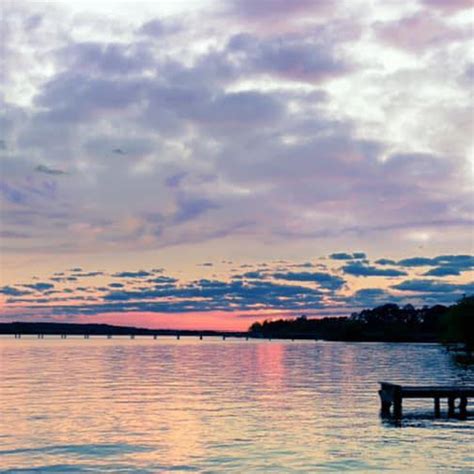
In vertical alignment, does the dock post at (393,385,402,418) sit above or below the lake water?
above

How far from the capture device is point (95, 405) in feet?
226

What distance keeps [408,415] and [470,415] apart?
185 inches

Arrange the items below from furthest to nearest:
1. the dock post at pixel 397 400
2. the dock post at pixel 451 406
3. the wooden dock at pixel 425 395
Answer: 1. the dock post at pixel 451 406
2. the wooden dock at pixel 425 395
3. the dock post at pixel 397 400

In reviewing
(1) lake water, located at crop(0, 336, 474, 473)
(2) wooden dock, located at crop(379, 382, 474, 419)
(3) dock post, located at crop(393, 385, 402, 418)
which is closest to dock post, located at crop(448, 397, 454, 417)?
(2) wooden dock, located at crop(379, 382, 474, 419)

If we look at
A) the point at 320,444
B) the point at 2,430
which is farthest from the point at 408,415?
the point at 2,430

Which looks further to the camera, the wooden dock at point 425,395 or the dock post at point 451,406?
the dock post at point 451,406

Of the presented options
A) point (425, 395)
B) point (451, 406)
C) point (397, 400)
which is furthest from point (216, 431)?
point (451, 406)

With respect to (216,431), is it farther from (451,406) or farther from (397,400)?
(451,406)

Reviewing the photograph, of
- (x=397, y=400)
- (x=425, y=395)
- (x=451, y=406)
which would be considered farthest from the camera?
(x=451, y=406)

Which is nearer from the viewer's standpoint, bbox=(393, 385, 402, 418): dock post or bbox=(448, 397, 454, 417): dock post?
Answer: bbox=(393, 385, 402, 418): dock post

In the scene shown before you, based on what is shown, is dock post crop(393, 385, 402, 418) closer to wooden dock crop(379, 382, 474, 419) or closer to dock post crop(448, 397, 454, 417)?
wooden dock crop(379, 382, 474, 419)

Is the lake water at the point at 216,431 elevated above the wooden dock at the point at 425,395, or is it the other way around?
the wooden dock at the point at 425,395

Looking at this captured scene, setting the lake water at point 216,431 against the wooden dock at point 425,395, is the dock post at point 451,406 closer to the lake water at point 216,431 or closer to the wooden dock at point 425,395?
the wooden dock at point 425,395

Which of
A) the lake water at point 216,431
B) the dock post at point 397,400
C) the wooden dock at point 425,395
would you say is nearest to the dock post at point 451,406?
the wooden dock at point 425,395
